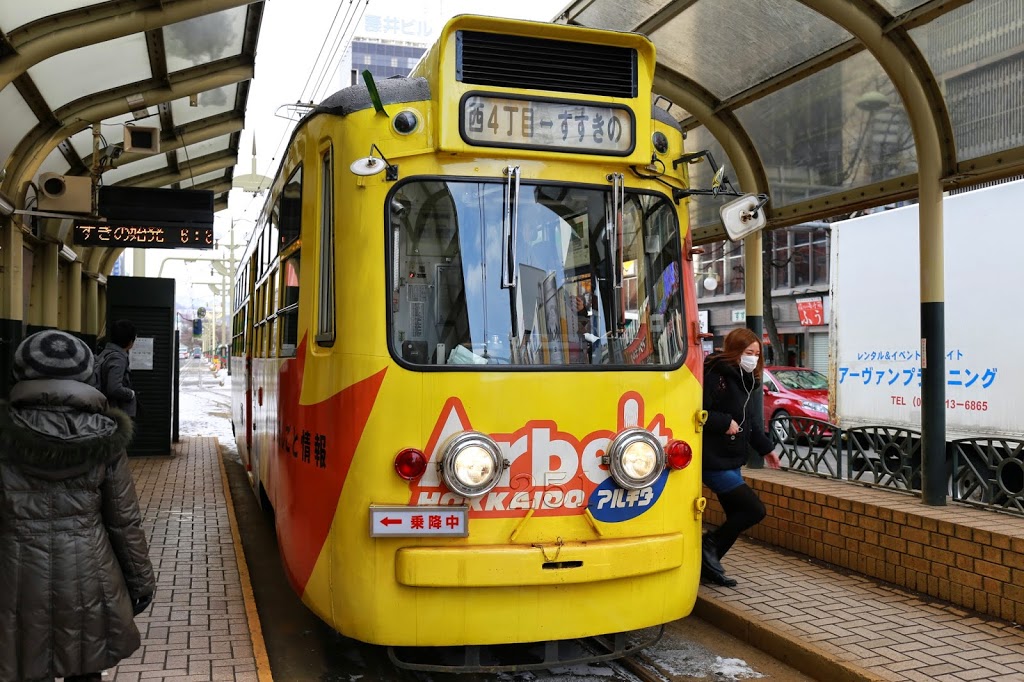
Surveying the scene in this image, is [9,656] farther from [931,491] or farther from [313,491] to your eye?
[931,491]

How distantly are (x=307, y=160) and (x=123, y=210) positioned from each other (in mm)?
7063

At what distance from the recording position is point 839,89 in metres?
7.43

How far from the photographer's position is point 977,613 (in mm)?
5469

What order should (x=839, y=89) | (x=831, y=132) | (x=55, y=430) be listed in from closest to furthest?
1. (x=55, y=430)
2. (x=839, y=89)
3. (x=831, y=132)

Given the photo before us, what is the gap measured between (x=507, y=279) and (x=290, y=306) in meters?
1.67

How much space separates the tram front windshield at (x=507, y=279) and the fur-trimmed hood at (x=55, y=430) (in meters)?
1.38

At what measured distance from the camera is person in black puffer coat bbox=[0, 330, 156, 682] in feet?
10.6

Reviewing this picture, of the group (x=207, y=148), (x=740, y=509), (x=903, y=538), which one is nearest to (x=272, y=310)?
(x=740, y=509)

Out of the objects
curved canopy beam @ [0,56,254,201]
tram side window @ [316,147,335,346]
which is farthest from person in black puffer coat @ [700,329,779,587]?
curved canopy beam @ [0,56,254,201]

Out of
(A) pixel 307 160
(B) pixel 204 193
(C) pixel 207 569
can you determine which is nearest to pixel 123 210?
(B) pixel 204 193

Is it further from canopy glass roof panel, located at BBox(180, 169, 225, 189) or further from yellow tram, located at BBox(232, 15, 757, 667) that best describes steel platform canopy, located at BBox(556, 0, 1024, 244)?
canopy glass roof panel, located at BBox(180, 169, 225, 189)

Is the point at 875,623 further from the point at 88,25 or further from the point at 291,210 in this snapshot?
the point at 88,25

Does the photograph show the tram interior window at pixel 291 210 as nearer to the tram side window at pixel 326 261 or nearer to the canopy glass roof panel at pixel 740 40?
the tram side window at pixel 326 261

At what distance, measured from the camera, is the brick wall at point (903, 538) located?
17.4ft
